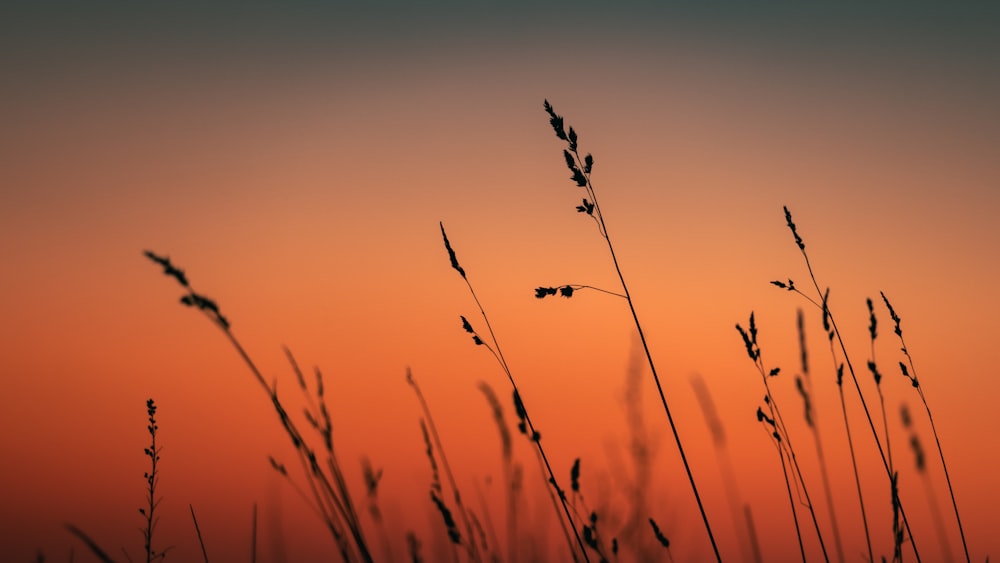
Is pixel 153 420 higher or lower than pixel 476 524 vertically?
higher

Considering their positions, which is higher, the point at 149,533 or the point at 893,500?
the point at 149,533

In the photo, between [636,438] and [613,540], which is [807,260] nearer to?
[636,438]

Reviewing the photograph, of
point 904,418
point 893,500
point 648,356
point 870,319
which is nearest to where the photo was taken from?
point 904,418

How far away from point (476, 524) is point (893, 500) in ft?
3.45

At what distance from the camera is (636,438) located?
2230 millimetres

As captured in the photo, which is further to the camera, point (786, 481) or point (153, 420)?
point (153, 420)

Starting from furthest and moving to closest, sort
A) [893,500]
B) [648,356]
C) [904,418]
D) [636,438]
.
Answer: [648,356], [636,438], [893,500], [904,418]

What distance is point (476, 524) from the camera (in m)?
2.06

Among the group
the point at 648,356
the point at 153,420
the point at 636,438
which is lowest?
the point at 636,438

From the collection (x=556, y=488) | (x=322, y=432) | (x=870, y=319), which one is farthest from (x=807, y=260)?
(x=322, y=432)

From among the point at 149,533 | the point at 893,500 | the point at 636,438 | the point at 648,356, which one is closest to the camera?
the point at 893,500

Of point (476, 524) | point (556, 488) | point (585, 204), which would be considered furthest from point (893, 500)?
point (585, 204)

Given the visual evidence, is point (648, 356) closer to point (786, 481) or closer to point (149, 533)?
point (786, 481)

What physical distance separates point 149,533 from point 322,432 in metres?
2.11
